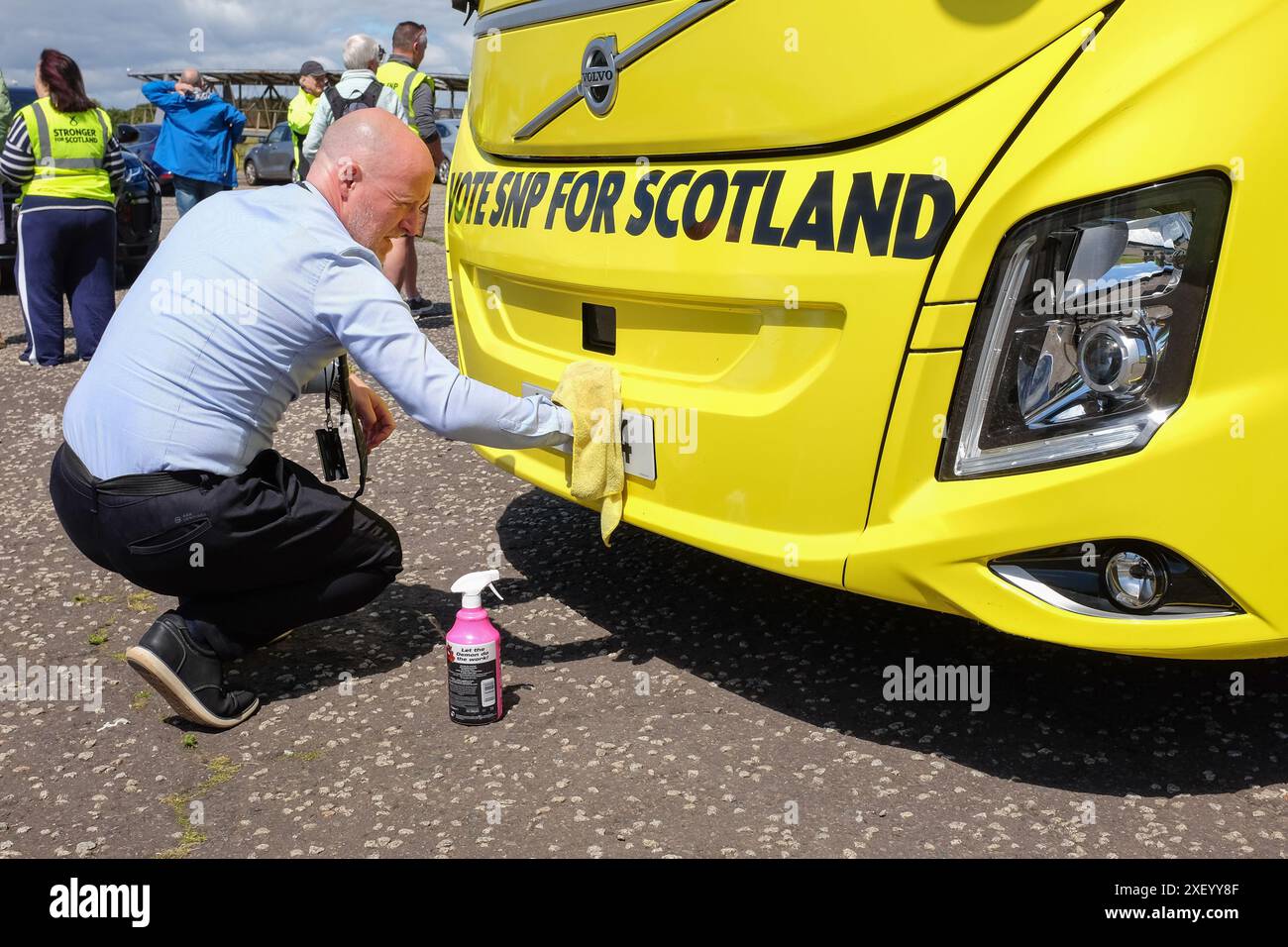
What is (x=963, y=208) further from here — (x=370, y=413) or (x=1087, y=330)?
(x=370, y=413)

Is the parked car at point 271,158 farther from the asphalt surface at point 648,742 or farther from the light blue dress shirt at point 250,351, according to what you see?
the light blue dress shirt at point 250,351

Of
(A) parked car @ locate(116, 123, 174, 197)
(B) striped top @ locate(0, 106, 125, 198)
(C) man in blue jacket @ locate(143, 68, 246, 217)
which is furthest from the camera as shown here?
(A) parked car @ locate(116, 123, 174, 197)

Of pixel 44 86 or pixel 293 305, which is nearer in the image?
pixel 293 305

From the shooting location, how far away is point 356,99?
7.09 metres

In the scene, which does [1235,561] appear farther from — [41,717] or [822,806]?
[41,717]

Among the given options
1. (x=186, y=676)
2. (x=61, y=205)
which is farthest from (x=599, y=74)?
(x=61, y=205)

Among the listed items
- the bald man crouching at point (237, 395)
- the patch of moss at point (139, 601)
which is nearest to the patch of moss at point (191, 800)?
the bald man crouching at point (237, 395)

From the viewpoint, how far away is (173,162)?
8.55m

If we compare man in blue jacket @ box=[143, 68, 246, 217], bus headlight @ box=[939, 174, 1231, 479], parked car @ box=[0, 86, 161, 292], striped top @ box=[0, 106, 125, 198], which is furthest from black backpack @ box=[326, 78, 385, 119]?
bus headlight @ box=[939, 174, 1231, 479]

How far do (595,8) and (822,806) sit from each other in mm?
1854

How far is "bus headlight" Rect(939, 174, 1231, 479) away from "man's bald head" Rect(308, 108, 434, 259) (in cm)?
135

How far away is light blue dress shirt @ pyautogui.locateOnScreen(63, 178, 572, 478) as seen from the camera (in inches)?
111

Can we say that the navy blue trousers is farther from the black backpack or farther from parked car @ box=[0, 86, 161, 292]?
parked car @ box=[0, 86, 161, 292]
